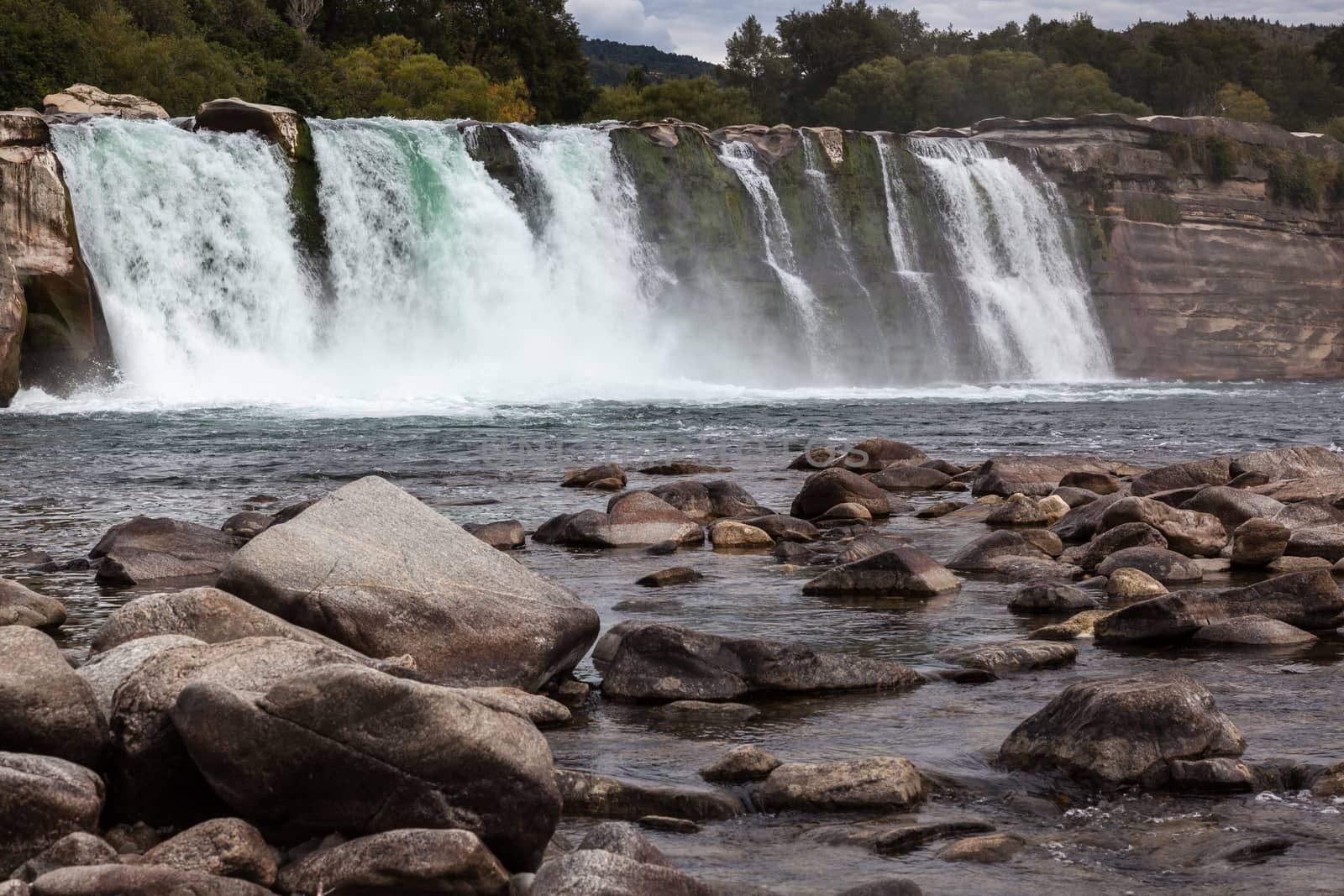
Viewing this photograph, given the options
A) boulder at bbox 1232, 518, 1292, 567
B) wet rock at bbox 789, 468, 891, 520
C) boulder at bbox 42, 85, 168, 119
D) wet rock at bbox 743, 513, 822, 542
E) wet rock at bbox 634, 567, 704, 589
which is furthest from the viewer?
boulder at bbox 42, 85, 168, 119

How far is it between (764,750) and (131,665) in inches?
97.1

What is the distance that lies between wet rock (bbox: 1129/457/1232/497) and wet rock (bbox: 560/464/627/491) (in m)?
5.48

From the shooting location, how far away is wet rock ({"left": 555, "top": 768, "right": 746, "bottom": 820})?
18.1ft

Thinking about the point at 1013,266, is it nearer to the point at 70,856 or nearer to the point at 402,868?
the point at 402,868

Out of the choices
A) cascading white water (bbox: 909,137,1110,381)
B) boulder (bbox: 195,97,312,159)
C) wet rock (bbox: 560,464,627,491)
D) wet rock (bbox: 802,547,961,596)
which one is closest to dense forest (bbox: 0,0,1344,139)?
boulder (bbox: 195,97,312,159)

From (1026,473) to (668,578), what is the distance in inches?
265

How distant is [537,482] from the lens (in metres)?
17.2

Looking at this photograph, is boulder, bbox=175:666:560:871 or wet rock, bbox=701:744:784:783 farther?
wet rock, bbox=701:744:784:783

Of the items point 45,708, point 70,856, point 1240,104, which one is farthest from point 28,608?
point 1240,104

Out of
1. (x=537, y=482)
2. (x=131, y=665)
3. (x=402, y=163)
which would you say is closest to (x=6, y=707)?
(x=131, y=665)

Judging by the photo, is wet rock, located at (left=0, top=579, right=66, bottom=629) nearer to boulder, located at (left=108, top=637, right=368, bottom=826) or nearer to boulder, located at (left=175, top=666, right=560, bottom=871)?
boulder, located at (left=108, top=637, right=368, bottom=826)

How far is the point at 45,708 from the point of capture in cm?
505

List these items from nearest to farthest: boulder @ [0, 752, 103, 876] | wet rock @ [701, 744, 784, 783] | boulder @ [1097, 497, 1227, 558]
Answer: boulder @ [0, 752, 103, 876]
wet rock @ [701, 744, 784, 783]
boulder @ [1097, 497, 1227, 558]

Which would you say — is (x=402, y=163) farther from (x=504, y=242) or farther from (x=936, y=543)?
(x=936, y=543)
